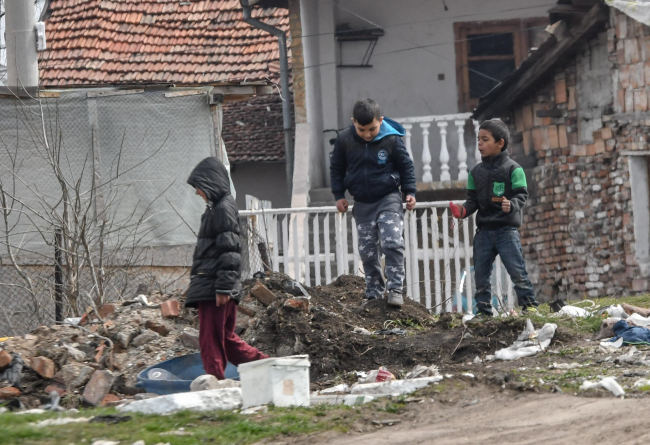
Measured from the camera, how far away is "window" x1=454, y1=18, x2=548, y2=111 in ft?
52.9

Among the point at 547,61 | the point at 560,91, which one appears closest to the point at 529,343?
the point at 547,61

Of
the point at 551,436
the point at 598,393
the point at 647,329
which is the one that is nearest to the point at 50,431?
the point at 551,436

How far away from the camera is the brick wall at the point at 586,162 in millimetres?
11375

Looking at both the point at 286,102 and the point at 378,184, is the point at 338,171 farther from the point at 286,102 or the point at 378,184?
the point at 286,102

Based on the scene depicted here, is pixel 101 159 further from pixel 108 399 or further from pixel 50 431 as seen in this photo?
pixel 50 431

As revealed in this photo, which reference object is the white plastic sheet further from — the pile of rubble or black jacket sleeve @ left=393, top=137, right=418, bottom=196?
the pile of rubble

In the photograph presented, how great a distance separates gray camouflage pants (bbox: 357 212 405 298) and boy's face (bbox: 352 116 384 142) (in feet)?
2.05

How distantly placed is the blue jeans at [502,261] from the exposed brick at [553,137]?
16.5ft

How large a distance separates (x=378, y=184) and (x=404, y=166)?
0.83ft

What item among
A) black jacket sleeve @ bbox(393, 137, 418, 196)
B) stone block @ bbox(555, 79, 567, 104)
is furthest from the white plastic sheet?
black jacket sleeve @ bbox(393, 137, 418, 196)

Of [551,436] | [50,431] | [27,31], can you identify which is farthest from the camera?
[27,31]

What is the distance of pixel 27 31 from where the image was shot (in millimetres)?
11945

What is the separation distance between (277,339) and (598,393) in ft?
9.15

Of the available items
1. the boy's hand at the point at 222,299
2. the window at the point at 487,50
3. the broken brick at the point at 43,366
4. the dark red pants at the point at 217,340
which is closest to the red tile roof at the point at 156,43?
the window at the point at 487,50
